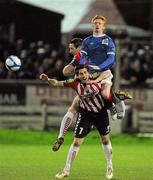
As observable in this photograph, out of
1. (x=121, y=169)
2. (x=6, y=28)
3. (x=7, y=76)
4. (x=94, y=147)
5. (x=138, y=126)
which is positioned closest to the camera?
(x=121, y=169)

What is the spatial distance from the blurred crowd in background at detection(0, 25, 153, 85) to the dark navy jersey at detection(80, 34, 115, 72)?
12.6 m

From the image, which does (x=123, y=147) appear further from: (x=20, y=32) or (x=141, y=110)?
(x=20, y=32)

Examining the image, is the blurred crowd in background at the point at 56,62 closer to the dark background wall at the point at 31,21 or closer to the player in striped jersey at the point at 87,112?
the dark background wall at the point at 31,21

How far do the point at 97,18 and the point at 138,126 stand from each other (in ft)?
41.4

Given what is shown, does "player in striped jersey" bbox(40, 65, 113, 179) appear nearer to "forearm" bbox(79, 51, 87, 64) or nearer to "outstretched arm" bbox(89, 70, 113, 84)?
"outstretched arm" bbox(89, 70, 113, 84)

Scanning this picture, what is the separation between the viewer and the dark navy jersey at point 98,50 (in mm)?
14734

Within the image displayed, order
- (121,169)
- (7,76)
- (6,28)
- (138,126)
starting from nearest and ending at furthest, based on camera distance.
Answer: (121,169) → (138,126) → (7,76) → (6,28)

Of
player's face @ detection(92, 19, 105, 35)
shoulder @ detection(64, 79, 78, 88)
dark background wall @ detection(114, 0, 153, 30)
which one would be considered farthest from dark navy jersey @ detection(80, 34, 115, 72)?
dark background wall @ detection(114, 0, 153, 30)

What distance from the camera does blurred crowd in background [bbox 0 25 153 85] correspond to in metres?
28.0

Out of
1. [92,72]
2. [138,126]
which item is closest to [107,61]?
[92,72]

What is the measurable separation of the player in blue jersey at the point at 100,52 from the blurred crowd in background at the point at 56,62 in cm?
1258

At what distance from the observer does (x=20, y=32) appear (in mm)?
35719

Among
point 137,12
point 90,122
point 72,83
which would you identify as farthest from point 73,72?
point 137,12

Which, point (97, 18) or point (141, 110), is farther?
point (141, 110)
